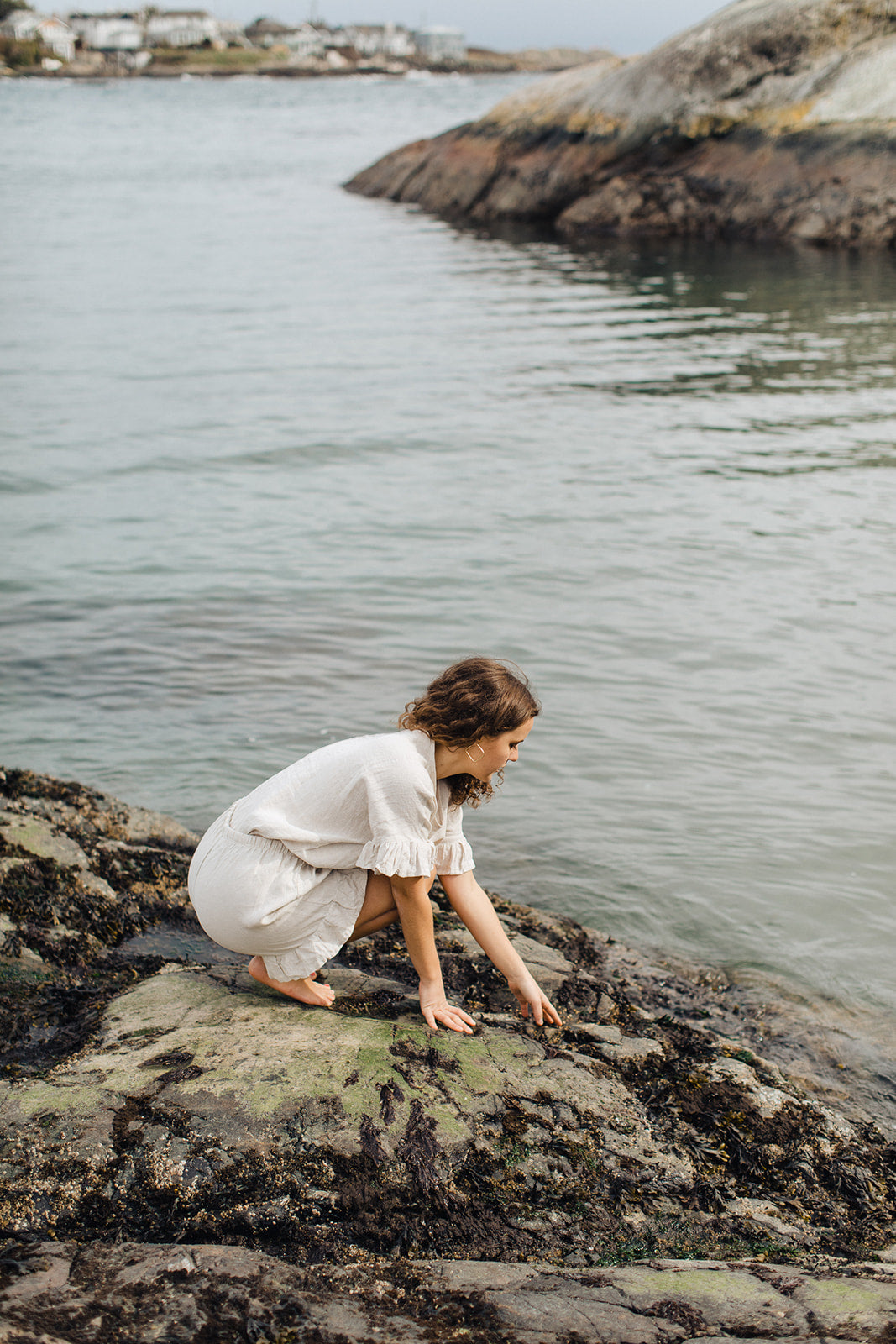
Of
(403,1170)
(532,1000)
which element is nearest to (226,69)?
(532,1000)

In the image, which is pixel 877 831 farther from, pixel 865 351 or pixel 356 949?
pixel 865 351

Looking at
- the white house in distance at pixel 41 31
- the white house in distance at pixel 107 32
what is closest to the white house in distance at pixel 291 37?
the white house in distance at pixel 107 32

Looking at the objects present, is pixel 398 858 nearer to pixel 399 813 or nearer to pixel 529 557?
pixel 399 813

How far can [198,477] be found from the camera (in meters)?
11.7

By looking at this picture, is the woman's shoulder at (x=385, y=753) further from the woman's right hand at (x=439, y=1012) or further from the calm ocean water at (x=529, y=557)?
the calm ocean water at (x=529, y=557)

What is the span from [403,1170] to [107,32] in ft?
569

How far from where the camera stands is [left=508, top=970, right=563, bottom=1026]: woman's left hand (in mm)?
3484

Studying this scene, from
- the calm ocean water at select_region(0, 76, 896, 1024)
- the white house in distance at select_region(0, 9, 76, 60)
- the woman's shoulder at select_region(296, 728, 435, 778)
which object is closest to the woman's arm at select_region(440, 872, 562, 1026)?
the woman's shoulder at select_region(296, 728, 435, 778)

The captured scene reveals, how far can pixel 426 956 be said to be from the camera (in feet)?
10.8

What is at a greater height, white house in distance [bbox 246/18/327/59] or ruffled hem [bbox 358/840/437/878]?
white house in distance [bbox 246/18/327/59]

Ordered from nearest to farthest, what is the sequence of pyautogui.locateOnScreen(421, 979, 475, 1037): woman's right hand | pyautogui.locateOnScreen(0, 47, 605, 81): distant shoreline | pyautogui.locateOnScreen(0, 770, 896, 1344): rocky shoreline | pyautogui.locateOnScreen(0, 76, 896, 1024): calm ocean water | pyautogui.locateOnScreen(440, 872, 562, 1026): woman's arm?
pyautogui.locateOnScreen(0, 770, 896, 1344): rocky shoreline
pyautogui.locateOnScreen(421, 979, 475, 1037): woman's right hand
pyautogui.locateOnScreen(440, 872, 562, 1026): woman's arm
pyautogui.locateOnScreen(0, 76, 896, 1024): calm ocean water
pyautogui.locateOnScreen(0, 47, 605, 81): distant shoreline

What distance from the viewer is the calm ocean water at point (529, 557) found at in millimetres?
5824

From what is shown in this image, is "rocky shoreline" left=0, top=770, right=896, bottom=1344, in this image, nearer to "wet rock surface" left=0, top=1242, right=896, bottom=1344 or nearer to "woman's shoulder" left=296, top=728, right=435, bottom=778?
"wet rock surface" left=0, top=1242, right=896, bottom=1344

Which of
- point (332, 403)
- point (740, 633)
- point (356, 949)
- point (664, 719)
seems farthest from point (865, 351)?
point (356, 949)
